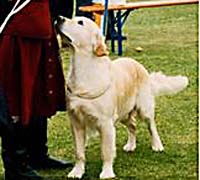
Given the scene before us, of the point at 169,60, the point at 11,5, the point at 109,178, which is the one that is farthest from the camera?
the point at 169,60

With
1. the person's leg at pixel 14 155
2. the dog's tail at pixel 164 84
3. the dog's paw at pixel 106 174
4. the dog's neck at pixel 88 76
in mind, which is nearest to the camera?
the person's leg at pixel 14 155

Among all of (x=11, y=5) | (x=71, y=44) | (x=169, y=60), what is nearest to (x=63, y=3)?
(x=71, y=44)

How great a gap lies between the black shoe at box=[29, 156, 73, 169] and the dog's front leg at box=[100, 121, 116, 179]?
36 cm

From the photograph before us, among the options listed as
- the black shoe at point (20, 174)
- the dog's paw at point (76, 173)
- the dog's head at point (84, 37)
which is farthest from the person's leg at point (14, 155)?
the dog's head at point (84, 37)

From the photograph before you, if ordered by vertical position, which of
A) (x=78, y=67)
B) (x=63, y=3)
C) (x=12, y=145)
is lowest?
(x=12, y=145)

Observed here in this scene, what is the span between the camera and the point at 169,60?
1009 centimetres

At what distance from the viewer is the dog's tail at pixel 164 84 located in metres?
6.07

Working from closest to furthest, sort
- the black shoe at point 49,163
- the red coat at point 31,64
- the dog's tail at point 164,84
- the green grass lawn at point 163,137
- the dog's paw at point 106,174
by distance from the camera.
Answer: the red coat at point 31,64
the dog's paw at point 106,174
the green grass lawn at point 163,137
the black shoe at point 49,163
the dog's tail at point 164,84

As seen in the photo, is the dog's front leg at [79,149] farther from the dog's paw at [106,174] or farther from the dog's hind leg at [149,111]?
the dog's hind leg at [149,111]

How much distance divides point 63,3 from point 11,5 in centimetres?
60

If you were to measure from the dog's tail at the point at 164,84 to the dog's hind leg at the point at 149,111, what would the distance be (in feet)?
0.48

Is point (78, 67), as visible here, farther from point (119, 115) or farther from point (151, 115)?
point (151, 115)

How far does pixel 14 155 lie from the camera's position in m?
4.94

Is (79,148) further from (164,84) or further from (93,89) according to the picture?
(164,84)
